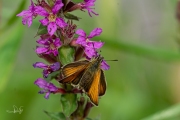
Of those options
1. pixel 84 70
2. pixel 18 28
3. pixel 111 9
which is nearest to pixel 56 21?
Answer: pixel 84 70

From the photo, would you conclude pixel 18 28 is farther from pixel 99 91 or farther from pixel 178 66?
pixel 178 66

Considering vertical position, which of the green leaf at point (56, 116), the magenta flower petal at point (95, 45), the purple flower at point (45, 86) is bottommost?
the green leaf at point (56, 116)

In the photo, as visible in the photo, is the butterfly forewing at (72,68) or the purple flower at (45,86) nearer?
the butterfly forewing at (72,68)

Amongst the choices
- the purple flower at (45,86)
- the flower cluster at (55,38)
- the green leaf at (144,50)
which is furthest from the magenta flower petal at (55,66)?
the green leaf at (144,50)

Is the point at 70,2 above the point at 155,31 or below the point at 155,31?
below

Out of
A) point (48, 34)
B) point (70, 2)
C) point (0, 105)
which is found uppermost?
point (70, 2)

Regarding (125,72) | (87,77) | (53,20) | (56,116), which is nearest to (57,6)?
(53,20)

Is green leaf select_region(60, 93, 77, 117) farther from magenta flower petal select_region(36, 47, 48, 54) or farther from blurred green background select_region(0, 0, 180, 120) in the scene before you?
blurred green background select_region(0, 0, 180, 120)

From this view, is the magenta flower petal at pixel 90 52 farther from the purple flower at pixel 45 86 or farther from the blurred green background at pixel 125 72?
the blurred green background at pixel 125 72
